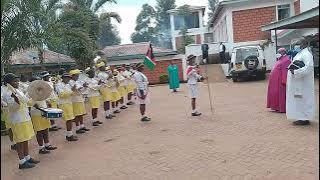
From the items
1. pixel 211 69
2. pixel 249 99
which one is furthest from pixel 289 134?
pixel 211 69

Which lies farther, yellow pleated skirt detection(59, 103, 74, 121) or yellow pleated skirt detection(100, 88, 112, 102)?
yellow pleated skirt detection(100, 88, 112, 102)

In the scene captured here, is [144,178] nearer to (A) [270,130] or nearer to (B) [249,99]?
(A) [270,130]

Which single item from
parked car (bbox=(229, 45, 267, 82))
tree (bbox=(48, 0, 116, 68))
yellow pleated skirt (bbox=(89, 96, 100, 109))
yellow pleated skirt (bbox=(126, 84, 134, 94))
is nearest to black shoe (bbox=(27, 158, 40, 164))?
yellow pleated skirt (bbox=(89, 96, 100, 109))

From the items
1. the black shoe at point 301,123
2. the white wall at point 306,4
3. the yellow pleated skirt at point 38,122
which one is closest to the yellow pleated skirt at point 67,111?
the yellow pleated skirt at point 38,122

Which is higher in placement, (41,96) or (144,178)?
(41,96)

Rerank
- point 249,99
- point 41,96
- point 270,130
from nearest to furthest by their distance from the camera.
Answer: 1. point 41,96
2. point 270,130
3. point 249,99

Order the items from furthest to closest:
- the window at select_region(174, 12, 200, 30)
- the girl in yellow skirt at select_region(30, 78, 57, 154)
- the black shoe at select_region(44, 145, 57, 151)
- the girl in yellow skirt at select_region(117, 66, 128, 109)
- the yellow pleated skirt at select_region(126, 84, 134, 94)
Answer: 1. the window at select_region(174, 12, 200, 30)
2. the yellow pleated skirt at select_region(126, 84, 134, 94)
3. the girl in yellow skirt at select_region(117, 66, 128, 109)
4. the black shoe at select_region(44, 145, 57, 151)
5. the girl in yellow skirt at select_region(30, 78, 57, 154)

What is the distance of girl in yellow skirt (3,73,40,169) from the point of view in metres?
7.27

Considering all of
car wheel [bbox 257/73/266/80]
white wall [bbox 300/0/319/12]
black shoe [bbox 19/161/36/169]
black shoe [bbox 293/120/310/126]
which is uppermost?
white wall [bbox 300/0/319/12]

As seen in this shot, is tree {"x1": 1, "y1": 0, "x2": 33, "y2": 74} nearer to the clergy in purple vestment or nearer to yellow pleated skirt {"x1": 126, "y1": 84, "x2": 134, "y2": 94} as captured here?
yellow pleated skirt {"x1": 126, "y1": 84, "x2": 134, "y2": 94}

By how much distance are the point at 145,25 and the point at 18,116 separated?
55.7 m

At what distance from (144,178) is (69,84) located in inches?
170

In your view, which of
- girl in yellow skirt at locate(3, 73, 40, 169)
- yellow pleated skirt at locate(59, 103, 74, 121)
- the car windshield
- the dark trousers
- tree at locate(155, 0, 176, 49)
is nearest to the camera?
girl in yellow skirt at locate(3, 73, 40, 169)

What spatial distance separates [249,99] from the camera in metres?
15.2
